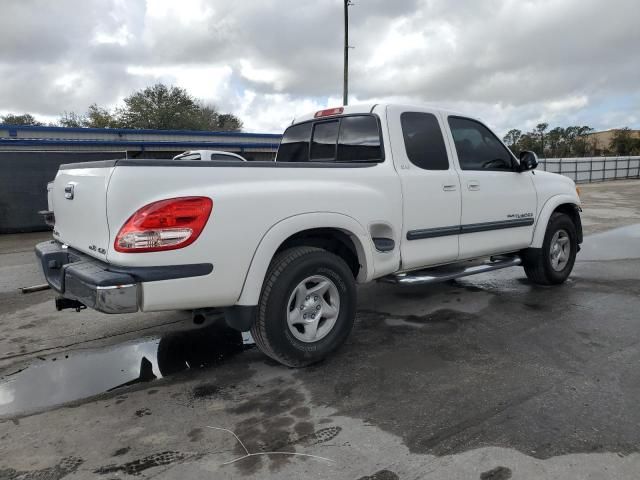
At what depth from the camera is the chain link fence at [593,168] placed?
2781 cm

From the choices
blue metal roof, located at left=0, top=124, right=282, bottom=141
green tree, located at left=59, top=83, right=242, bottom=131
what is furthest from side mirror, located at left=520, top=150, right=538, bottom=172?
green tree, located at left=59, top=83, right=242, bottom=131

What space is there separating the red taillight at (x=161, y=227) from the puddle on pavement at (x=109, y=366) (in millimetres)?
1247

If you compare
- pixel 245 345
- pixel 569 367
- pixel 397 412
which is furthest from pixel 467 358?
pixel 245 345

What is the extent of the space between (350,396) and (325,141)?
2.56 meters

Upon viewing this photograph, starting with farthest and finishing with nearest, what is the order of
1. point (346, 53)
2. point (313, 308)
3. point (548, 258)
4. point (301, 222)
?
1. point (346, 53)
2. point (548, 258)
3. point (313, 308)
4. point (301, 222)

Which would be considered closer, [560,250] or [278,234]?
[278,234]

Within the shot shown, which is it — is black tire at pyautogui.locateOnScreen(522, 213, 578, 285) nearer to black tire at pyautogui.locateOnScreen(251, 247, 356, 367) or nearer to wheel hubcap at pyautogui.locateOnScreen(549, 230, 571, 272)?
wheel hubcap at pyautogui.locateOnScreen(549, 230, 571, 272)

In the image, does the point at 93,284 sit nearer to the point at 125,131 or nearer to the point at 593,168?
the point at 125,131

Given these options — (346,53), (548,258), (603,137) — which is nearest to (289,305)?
(548,258)

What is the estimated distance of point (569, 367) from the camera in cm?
347

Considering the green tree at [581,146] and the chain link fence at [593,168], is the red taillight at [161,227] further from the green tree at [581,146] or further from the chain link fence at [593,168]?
the green tree at [581,146]

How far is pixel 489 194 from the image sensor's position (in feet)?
15.5

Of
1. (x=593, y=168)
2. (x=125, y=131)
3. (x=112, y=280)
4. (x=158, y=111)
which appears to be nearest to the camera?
(x=112, y=280)

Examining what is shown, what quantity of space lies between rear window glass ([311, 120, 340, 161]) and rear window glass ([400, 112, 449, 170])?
714 mm
